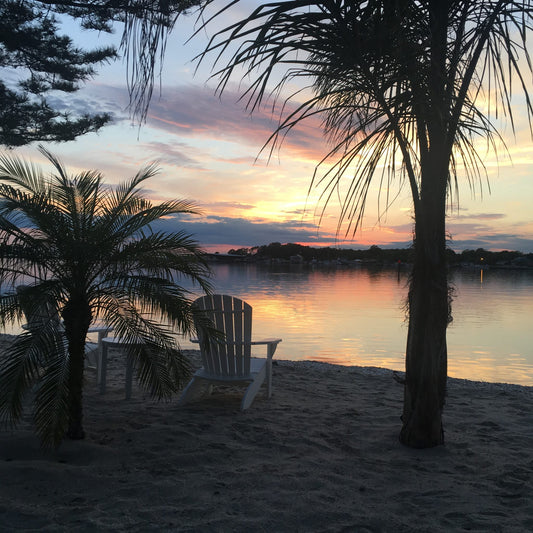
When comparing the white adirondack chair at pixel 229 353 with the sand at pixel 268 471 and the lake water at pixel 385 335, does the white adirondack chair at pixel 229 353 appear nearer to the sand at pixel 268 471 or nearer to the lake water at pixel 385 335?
the sand at pixel 268 471

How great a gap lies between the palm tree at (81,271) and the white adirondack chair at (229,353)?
90cm

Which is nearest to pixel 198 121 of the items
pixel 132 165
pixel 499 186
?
pixel 132 165

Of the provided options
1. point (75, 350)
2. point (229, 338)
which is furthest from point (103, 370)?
point (75, 350)

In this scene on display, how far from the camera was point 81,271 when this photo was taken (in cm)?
373

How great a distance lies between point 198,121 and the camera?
6.86 meters

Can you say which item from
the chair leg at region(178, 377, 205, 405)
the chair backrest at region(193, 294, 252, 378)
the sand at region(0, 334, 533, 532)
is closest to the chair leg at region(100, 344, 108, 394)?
the sand at region(0, 334, 533, 532)

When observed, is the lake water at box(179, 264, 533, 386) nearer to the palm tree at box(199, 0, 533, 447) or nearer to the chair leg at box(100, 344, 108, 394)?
the palm tree at box(199, 0, 533, 447)

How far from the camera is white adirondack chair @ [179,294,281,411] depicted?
193 inches

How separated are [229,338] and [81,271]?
185 cm

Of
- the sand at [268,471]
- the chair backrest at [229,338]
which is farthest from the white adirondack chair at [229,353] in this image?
the sand at [268,471]

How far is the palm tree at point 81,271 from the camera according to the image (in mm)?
3646

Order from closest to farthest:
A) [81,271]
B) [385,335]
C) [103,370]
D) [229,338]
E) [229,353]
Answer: [81,271] < [229,353] < [229,338] < [103,370] < [385,335]

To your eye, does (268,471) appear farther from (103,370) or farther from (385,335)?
(385,335)

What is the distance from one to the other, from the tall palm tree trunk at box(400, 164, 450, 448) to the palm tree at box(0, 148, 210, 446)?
1.84 meters
